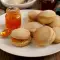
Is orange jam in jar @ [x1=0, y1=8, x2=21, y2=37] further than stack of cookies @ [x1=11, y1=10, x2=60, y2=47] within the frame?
Yes

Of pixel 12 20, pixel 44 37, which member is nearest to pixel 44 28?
pixel 44 37

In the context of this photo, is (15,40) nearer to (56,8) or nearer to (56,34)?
(56,34)

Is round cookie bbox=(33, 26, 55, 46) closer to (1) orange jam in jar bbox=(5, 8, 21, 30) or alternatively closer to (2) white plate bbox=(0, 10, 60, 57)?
(2) white plate bbox=(0, 10, 60, 57)

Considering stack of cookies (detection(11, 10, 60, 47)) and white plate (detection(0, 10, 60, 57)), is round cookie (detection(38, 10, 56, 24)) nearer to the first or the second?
stack of cookies (detection(11, 10, 60, 47))

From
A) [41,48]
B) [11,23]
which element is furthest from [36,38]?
[11,23]

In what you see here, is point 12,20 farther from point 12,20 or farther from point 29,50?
point 29,50

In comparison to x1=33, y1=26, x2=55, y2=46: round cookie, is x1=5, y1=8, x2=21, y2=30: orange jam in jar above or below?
below

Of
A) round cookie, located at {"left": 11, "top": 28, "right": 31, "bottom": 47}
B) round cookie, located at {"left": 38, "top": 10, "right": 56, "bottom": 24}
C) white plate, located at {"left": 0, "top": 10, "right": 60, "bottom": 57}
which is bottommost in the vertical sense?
white plate, located at {"left": 0, "top": 10, "right": 60, "bottom": 57}

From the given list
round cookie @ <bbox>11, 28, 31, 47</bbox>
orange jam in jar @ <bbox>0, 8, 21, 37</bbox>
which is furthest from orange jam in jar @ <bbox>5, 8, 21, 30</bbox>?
round cookie @ <bbox>11, 28, 31, 47</bbox>
